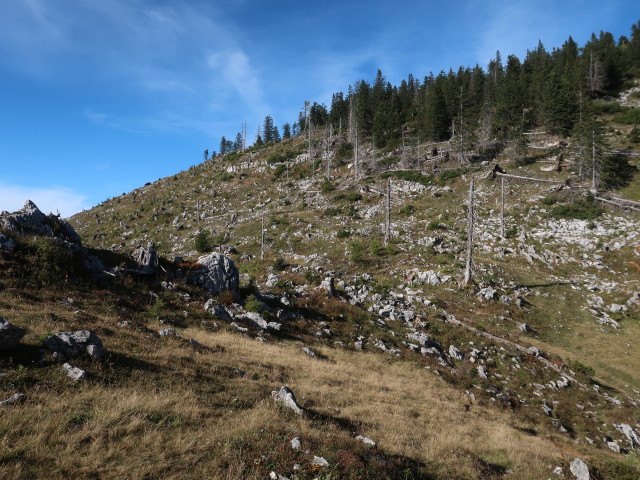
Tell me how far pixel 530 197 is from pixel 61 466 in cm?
5672

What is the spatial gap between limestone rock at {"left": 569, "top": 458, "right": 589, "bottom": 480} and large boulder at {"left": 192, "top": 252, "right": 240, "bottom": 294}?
1860cm

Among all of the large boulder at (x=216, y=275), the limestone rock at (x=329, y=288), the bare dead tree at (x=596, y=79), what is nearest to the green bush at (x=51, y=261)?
the large boulder at (x=216, y=275)

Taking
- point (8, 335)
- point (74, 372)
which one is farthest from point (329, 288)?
point (8, 335)

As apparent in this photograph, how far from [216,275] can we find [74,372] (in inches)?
551

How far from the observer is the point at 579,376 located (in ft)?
62.7

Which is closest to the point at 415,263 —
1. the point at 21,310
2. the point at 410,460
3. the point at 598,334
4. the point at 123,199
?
the point at 598,334

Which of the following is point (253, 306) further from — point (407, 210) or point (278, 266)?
point (407, 210)

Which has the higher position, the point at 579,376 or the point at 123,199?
the point at 123,199

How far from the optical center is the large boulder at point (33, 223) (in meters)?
17.8

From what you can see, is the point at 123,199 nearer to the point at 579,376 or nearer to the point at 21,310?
the point at 21,310

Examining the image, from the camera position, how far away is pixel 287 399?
30.4 ft

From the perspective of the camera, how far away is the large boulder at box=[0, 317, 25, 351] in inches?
307

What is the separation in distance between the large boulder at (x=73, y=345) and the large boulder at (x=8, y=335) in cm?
62

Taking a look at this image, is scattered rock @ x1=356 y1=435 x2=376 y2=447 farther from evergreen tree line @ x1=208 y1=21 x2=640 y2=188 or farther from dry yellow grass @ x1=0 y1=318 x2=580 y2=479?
evergreen tree line @ x1=208 y1=21 x2=640 y2=188
